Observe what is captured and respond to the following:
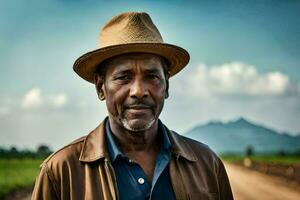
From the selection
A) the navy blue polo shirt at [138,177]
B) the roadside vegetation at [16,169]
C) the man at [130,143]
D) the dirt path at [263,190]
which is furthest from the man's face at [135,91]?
the dirt path at [263,190]

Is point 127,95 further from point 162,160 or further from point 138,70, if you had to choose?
point 162,160

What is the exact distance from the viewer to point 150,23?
230 centimetres

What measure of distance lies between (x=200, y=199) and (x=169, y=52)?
53cm

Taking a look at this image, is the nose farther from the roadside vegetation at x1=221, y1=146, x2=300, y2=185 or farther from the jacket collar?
the roadside vegetation at x1=221, y1=146, x2=300, y2=185

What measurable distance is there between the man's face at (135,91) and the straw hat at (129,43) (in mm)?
41

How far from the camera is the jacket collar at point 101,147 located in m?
2.17

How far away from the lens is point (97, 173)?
215 centimetres

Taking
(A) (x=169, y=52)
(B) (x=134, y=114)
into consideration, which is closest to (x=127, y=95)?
(B) (x=134, y=114)

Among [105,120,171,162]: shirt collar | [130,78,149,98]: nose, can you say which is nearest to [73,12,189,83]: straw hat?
[130,78,149,98]: nose

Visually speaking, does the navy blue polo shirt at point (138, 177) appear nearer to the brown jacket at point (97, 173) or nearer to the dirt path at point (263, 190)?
the brown jacket at point (97, 173)

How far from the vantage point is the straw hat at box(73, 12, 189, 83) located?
217cm

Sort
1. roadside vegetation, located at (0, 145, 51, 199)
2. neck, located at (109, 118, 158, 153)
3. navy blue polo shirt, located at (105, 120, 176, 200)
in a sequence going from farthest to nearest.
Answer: roadside vegetation, located at (0, 145, 51, 199) → neck, located at (109, 118, 158, 153) → navy blue polo shirt, located at (105, 120, 176, 200)

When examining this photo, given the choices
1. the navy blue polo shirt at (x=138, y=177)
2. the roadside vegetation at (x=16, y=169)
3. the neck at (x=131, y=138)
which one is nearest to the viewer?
the navy blue polo shirt at (x=138, y=177)

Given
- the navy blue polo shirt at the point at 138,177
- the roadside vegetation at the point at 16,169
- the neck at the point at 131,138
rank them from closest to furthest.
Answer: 1. the navy blue polo shirt at the point at 138,177
2. the neck at the point at 131,138
3. the roadside vegetation at the point at 16,169
